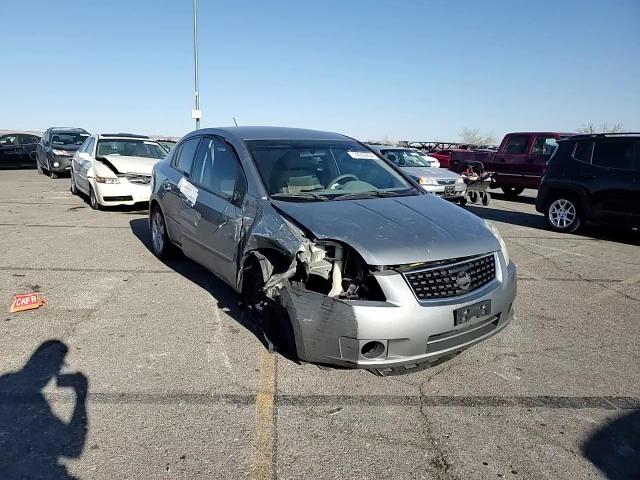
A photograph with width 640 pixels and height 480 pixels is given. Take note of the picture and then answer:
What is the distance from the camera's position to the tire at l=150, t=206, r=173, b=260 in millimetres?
5977

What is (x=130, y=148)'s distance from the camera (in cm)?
1109

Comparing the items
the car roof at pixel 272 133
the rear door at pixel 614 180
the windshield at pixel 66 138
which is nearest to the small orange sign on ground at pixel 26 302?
the car roof at pixel 272 133

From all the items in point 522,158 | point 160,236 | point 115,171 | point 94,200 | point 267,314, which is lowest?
point 94,200

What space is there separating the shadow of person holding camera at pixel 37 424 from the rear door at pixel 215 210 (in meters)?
1.42

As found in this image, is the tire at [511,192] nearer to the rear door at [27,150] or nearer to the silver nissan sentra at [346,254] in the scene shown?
the silver nissan sentra at [346,254]

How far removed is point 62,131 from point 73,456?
18396 mm

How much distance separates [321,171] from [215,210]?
101 cm

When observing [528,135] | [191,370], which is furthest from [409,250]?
[528,135]

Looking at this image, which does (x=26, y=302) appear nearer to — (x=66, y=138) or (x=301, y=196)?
(x=301, y=196)

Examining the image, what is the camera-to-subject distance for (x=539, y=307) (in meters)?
4.79

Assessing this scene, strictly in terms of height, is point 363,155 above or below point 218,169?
above

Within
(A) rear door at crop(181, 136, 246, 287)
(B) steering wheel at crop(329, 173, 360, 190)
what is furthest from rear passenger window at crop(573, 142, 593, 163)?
(A) rear door at crop(181, 136, 246, 287)

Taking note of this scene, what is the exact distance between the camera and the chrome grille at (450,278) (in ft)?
9.61

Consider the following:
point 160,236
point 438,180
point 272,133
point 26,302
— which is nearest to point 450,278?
point 272,133
